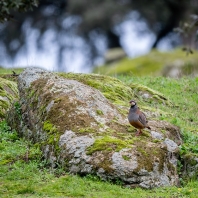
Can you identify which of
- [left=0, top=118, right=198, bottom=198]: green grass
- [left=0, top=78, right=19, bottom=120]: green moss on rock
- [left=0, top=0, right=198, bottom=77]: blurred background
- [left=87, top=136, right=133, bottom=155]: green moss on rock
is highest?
[left=0, top=0, right=198, bottom=77]: blurred background

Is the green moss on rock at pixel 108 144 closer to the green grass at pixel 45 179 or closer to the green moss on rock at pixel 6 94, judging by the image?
the green grass at pixel 45 179

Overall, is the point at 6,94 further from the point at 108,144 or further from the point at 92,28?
the point at 92,28

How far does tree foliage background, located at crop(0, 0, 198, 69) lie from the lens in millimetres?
41656

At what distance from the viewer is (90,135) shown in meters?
9.01

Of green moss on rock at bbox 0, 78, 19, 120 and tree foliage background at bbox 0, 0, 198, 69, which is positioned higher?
tree foliage background at bbox 0, 0, 198, 69

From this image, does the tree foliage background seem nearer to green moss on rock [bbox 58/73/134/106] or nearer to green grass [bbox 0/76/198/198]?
green moss on rock [bbox 58/73/134/106]

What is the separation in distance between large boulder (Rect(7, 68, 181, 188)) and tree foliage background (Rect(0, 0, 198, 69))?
102 feet

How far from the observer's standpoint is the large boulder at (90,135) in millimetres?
8547

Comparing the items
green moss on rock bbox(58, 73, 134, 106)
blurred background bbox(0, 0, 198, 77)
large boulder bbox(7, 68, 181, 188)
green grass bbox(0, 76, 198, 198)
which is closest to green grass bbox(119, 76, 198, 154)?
green grass bbox(0, 76, 198, 198)

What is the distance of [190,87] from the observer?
1443cm

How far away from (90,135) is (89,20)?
3427 cm

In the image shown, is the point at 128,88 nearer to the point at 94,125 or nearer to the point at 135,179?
the point at 94,125

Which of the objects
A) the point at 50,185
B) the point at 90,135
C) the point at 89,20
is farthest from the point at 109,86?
the point at 89,20

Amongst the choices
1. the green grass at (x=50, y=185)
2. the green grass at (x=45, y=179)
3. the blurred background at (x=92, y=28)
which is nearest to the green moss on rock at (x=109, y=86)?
the green grass at (x=45, y=179)
